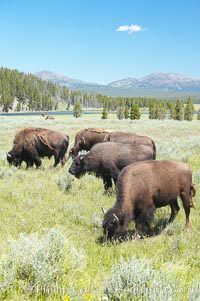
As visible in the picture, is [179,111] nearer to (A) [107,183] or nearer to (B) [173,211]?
(A) [107,183]

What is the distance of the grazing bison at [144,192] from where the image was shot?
6223mm

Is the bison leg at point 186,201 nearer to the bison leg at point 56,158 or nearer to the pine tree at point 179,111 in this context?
the bison leg at point 56,158

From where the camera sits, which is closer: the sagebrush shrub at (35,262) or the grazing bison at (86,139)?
the sagebrush shrub at (35,262)

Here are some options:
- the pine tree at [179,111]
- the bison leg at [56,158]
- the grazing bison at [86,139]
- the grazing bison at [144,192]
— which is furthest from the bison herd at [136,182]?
the pine tree at [179,111]

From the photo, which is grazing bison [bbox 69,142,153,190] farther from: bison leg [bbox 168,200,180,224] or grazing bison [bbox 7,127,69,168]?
grazing bison [bbox 7,127,69,168]

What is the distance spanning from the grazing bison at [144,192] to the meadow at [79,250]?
374mm

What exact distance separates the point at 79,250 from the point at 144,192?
6.15 feet

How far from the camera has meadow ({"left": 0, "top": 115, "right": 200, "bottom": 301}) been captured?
359cm

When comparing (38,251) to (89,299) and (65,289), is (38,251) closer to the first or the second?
(65,289)

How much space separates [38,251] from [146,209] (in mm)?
3081

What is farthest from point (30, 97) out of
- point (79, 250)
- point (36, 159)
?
point (79, 250)

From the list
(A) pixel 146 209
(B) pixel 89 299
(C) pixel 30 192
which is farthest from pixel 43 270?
(C) pixel 30 192

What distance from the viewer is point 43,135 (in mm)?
13562

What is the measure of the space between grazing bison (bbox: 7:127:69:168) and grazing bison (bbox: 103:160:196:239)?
23.4 feet
